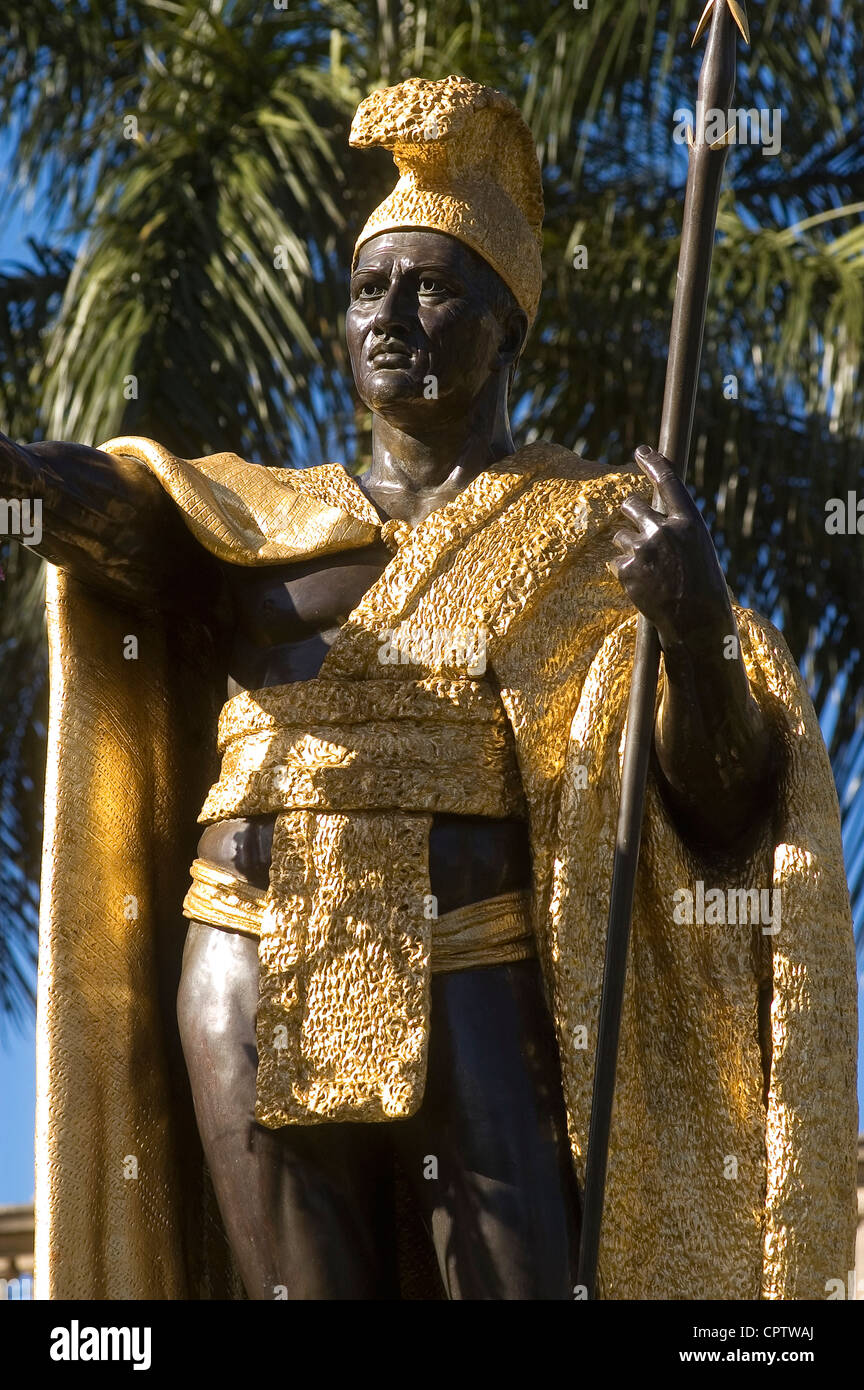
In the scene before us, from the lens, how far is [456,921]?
5863 millimetres

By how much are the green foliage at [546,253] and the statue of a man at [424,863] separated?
17.2 ft

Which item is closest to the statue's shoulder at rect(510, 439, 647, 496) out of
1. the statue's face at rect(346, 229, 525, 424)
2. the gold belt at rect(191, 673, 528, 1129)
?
the statue's face at rect(346, 229, 525, 424)

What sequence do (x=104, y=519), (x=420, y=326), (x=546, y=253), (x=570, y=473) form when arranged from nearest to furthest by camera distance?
(x=104, y=519), (x=420, y=326), (x=570, y=473), (x=546, y=253)

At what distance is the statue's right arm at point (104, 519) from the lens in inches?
237

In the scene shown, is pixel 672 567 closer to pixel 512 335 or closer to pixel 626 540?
pixel 626 540

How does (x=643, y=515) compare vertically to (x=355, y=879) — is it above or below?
above

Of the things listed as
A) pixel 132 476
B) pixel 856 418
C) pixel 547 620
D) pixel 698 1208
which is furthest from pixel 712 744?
pixel 856 418

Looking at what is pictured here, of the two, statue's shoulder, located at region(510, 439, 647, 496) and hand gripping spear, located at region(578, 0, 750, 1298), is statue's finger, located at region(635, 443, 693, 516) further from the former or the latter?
statue's shoulder, located at region(510, 439, 647, 496)

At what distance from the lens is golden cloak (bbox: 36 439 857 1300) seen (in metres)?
5.83

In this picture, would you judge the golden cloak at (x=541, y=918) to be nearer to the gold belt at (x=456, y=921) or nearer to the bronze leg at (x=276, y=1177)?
the gold belt at (x=456, y=921)

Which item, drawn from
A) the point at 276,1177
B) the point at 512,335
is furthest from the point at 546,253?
the point at 276,1177

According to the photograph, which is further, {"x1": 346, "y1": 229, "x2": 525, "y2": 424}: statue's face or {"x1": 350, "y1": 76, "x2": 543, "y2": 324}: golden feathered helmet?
{"x1": 350, "y1": 76, "x2": 543, "y2": 324}: golden feathered helmet

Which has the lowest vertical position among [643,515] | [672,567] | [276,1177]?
[276,1177]

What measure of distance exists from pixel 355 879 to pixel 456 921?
0.20 m
